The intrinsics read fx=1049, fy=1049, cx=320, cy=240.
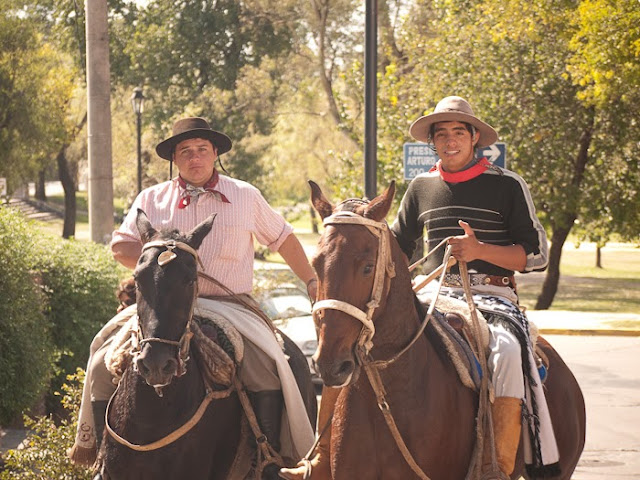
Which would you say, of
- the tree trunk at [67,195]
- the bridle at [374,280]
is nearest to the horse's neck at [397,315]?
the bridle at [374,280]

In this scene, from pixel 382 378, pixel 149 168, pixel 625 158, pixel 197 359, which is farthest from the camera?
pixel 149 168

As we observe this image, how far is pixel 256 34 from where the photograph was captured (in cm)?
4228

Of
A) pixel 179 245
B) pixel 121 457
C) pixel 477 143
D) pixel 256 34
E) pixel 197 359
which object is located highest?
pixel 256 34

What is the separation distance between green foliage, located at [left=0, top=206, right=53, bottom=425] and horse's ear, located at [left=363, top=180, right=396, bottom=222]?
18.0 ft

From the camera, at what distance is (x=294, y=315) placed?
15.6m

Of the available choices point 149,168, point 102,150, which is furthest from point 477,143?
point 149,168

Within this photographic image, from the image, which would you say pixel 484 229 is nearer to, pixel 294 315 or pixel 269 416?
pixel 269 416

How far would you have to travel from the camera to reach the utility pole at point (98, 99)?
11.8m

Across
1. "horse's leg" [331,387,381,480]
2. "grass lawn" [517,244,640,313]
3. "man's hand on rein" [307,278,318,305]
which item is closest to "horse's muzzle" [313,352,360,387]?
"horse's leg" [331,387,381,480]

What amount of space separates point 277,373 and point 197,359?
22.5 inches

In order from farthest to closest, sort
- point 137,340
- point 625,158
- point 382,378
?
point 625,158 → point 137,340 → point 382,378

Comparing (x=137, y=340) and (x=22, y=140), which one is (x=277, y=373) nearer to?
(x=137, y=340)

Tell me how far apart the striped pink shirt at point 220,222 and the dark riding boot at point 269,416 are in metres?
0.76

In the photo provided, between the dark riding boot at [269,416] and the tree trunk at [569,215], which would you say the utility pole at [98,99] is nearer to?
the dark riding boot at [269,416]
